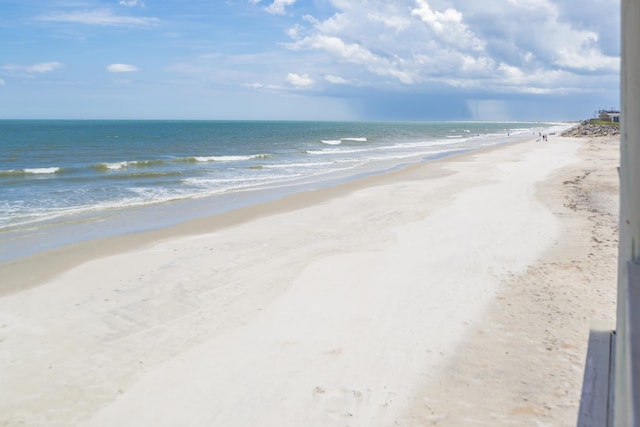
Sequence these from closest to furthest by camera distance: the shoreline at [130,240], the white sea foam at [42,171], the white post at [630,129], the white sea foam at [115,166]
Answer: the white post at [630,129] → the shoreline at [130,240] → the white sea foam at [42,171] → the white sea foam at [115,166]

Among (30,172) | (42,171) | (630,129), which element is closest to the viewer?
(630,129)

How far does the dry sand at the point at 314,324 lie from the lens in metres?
5.21

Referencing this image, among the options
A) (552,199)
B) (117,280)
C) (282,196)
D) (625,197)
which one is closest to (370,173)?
(282,196)

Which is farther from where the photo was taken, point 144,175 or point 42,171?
point 42,171

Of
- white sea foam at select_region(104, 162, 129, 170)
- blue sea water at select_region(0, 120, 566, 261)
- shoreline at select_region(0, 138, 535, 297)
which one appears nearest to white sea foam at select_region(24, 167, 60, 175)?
blue sea water at select_region(0, 120, 566, 261)

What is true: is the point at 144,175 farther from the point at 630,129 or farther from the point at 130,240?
the point at 630,129

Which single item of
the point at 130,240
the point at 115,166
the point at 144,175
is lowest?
the point at 130,240

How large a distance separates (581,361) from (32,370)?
5.90 m

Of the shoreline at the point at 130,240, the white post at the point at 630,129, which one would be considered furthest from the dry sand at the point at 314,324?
the white post at the point at 630,129

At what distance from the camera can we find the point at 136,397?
5445 mm

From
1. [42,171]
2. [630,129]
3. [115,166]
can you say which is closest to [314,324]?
[630,129]

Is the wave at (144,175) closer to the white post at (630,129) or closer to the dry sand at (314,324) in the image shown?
the dry sand at (314,324)

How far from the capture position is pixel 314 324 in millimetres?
7070

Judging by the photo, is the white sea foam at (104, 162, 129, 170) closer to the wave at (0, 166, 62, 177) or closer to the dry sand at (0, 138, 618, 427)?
the wave at (0, 166, 62, 177)
